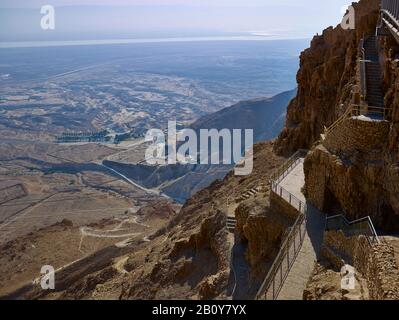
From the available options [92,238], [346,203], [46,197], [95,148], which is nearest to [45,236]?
[92,238]

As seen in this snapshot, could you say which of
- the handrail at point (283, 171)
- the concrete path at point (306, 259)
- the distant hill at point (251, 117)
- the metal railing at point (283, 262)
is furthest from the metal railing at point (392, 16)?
the distant hill at point (251, 117)

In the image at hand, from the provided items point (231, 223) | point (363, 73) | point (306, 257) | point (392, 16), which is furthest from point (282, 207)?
point (392, 16)

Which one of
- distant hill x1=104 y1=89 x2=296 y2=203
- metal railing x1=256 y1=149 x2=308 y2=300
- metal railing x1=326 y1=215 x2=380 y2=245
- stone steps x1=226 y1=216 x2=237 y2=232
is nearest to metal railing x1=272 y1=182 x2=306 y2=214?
metal railing x1=256 y1=149 x2=308 y2=300

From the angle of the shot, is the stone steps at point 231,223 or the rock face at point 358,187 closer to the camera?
the rock face at point 358,187

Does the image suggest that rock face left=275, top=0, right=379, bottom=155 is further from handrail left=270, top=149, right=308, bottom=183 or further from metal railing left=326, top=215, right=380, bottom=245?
metal railing left=326, top=215, right=380, bottom=245

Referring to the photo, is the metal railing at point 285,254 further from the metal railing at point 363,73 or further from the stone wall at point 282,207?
the metal railing at point 363,73

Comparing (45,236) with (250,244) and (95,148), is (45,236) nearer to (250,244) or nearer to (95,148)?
(250,244)
